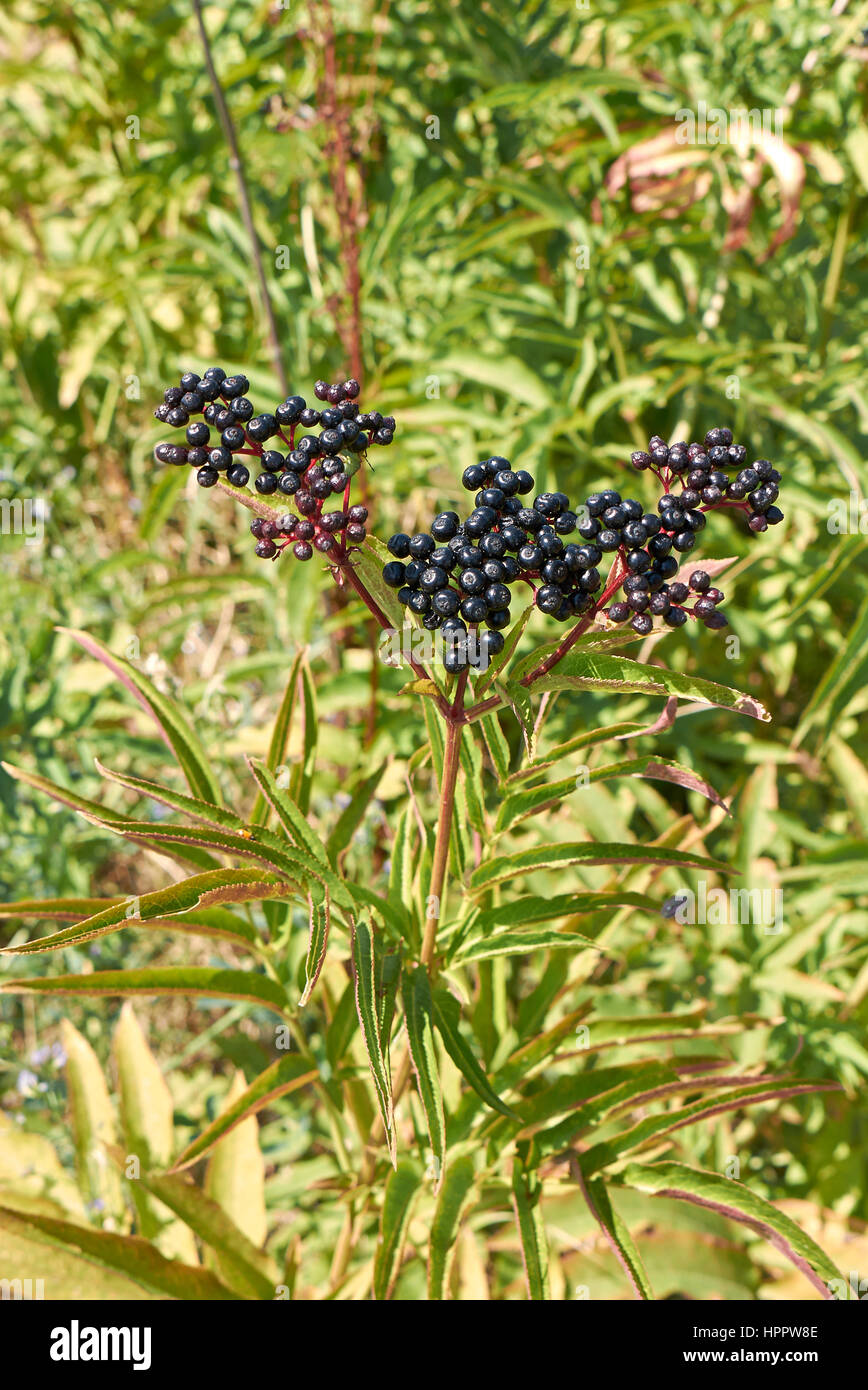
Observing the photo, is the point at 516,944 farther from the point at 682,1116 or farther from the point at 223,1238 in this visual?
the point at 223,1238

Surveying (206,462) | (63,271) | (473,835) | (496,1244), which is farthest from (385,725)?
(63,271)

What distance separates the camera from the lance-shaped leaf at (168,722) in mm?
1287

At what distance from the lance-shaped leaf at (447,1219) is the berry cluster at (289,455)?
0.83 meters

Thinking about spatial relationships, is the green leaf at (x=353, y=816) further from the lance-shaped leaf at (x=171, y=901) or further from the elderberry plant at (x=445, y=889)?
the lance-shaped leaf at (x=171, y=901)

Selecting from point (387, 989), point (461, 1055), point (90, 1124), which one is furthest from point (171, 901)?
point (90, 1124)

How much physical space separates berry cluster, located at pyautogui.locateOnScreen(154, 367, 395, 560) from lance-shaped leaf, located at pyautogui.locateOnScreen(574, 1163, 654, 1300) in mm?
859

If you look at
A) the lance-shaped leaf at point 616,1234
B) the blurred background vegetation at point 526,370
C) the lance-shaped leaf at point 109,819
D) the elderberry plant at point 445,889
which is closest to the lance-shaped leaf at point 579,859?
the elderberry plant at point 445,889

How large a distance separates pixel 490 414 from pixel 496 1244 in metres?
1.54

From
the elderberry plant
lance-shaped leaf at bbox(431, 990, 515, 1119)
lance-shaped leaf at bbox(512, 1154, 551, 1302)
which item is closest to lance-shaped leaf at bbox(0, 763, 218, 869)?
the elderberry plant

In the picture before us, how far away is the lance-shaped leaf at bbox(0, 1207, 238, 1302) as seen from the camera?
4.17 ft

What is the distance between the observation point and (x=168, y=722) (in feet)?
4.27

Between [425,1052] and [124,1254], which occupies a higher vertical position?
[425,1052]

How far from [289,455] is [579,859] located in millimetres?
519
